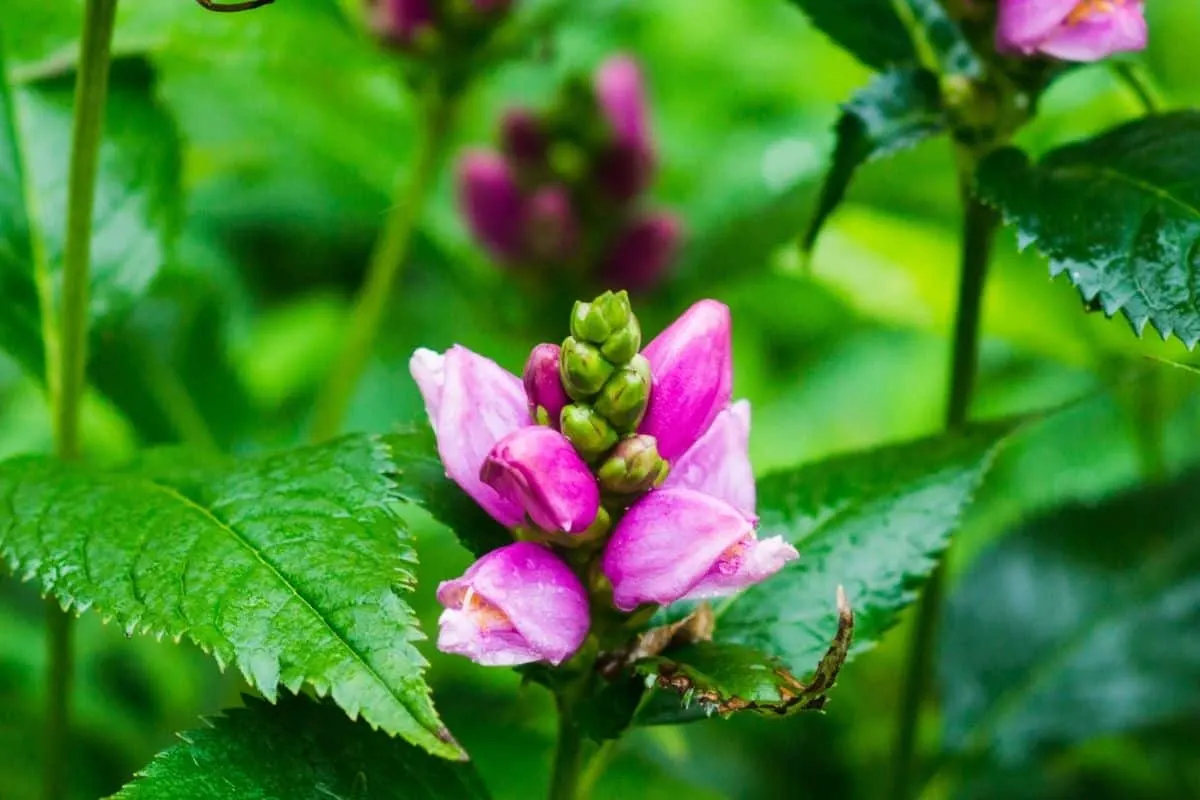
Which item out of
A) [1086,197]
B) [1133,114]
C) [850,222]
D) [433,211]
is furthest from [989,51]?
[433,211]

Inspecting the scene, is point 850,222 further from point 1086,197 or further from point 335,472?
point 335,472

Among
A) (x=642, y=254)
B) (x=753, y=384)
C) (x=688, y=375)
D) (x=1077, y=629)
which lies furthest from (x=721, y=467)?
(x=753, y=384)

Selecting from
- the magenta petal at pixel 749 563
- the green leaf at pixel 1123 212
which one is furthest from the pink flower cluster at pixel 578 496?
the green leaf at pixel 1123 212

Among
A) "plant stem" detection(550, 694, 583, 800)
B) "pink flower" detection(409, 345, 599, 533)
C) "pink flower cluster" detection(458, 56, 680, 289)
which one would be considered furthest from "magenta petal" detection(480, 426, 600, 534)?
"pink flower cluster" detection(458, 56, 680, 289)

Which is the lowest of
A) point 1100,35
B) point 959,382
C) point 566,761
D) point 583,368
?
point 566,761

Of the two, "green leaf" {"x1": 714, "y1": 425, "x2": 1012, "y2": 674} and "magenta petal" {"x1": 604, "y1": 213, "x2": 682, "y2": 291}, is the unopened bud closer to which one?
"green leaf" {"x1": 714, "y1": 425, "x2": 1012, "y2": 674}

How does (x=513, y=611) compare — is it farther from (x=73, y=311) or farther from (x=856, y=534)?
(x=73, y=311)

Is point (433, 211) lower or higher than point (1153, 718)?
higher
